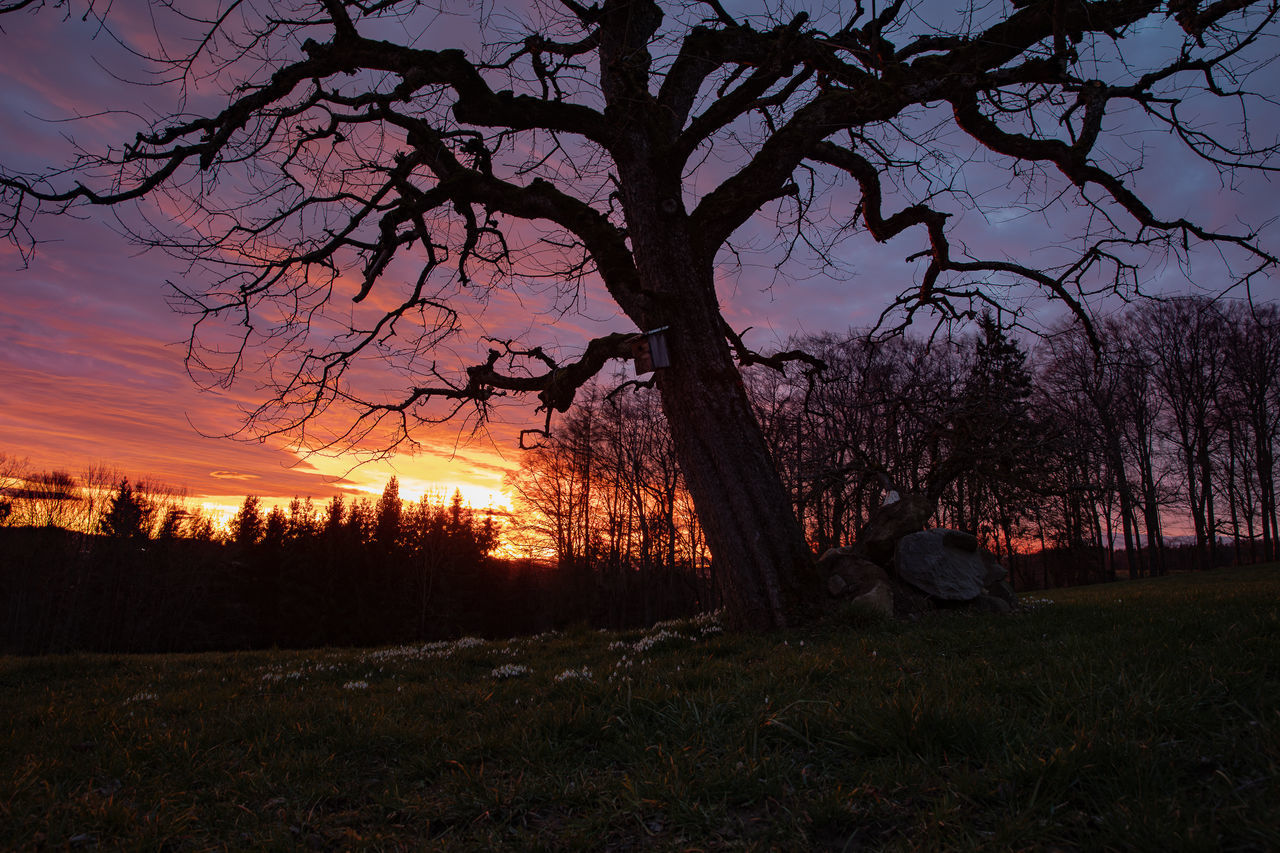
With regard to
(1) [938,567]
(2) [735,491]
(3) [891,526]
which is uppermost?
(2) [735,491]

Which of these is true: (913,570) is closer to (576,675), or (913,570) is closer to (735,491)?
(735,491)

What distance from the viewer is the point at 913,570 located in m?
8.88

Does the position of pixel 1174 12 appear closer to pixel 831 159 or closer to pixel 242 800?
pixel 831 159

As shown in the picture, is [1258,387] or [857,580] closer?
[857,580]

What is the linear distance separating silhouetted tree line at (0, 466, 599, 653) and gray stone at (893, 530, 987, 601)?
28.6 metres

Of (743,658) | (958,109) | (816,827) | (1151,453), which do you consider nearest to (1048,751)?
(816,827)

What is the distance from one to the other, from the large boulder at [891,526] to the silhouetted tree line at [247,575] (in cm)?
2788

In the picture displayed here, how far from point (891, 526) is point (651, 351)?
16.1ft

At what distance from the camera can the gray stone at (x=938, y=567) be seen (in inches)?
341

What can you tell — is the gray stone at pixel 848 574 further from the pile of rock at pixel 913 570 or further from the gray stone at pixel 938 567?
the gray stone at pixel 938 567

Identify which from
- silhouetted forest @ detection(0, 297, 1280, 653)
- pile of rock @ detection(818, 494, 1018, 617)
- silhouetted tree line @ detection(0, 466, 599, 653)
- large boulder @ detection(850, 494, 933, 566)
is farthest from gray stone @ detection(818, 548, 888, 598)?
silhouetted tree line @ detection(0, 466, 599, 653)

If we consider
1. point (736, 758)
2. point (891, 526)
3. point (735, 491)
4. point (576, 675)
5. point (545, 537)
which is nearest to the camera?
point (736, 758)

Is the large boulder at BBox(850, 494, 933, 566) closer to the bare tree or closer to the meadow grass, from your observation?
the meadow grass

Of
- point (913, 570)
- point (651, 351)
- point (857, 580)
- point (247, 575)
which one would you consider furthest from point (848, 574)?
point (247, 575)
